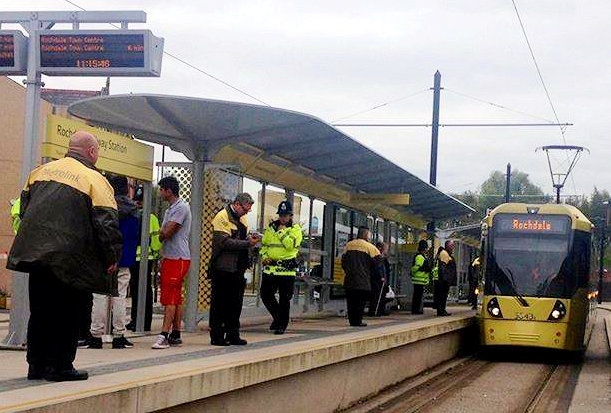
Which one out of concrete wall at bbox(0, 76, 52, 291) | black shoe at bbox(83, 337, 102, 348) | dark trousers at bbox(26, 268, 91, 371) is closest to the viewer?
dark trousers at bbox(26, 268, 91, 371)

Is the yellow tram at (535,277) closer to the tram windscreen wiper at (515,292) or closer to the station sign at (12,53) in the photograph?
the tram windscreen wiper at (515,292)

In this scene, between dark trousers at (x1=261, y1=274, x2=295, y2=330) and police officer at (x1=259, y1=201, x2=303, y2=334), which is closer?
police officer at (x1=259, y1=201, x2=303, y2=334)

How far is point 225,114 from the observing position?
11680 millimetres

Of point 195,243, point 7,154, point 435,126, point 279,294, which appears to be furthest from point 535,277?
point 435,126

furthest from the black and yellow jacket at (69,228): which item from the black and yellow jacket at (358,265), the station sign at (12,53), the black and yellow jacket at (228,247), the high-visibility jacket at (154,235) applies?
Result: the black and yellow jacket at (358,265)

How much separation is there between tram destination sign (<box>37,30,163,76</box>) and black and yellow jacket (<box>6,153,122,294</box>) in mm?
3466

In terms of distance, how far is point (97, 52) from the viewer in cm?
1012

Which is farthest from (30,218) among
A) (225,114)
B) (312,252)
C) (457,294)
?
(457,294)

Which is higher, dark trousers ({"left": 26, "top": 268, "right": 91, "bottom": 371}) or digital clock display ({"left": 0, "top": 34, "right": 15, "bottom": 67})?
digital clock display ({"left": 0, "top": 34, "right": 15, "bottom": 67})

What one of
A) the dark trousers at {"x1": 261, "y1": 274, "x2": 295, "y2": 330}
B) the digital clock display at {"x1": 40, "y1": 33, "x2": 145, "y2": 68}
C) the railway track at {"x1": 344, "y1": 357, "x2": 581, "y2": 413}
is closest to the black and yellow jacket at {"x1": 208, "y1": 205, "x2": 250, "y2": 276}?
the digital clock display at {"x1": 40, "y1": 33, "x2": 145, "y2": 68}

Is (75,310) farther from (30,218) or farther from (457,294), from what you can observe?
(457,294)

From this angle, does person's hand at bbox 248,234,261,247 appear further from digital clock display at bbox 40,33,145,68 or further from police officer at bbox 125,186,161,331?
digital clock display at bbox 40,33,145,68

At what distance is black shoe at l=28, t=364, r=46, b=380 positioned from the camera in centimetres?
672

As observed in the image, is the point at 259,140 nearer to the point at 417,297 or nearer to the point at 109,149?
the point at 109,149
